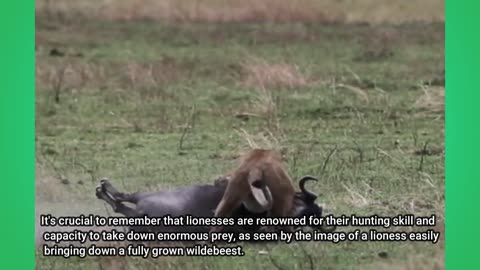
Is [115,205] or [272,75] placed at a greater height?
[272,75]

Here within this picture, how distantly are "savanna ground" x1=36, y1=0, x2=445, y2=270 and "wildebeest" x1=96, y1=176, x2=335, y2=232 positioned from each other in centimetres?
15

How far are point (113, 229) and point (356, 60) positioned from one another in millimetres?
4641

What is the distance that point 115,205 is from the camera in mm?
9719

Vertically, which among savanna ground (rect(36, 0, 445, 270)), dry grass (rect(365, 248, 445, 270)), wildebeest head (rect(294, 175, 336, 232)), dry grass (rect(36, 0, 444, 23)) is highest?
dry grass (rect(36, 0, 444, 23))

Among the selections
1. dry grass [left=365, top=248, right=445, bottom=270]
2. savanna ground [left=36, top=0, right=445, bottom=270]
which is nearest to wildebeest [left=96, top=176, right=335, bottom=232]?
savanna ground [left=36, top=0, right=445, bottom=270]

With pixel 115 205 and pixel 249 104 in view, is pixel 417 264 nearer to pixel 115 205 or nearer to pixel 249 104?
pixel 115 205

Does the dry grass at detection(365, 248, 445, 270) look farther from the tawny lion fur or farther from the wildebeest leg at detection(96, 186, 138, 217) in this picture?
the wildebeest leg at detection(96, 186, 138, 217)

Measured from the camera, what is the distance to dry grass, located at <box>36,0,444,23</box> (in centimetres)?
1277

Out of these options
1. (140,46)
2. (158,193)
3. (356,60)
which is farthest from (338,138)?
(140,46)

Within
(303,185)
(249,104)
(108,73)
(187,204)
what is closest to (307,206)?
(303,185)

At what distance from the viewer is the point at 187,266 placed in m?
9.30

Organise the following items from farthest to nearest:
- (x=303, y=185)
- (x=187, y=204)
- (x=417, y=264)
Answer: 1. (x=303, y=185)
2. (x=187, y=204)
3. (x=417, y=264)

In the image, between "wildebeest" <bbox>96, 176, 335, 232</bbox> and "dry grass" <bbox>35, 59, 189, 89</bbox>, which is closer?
"wildebeest" <bbox>96, 176, 335, 232</bbox>

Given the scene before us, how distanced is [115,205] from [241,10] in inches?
148
